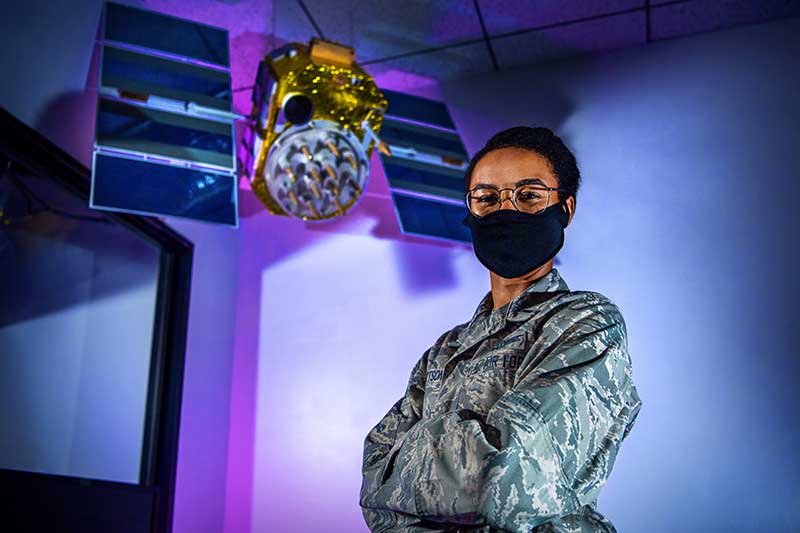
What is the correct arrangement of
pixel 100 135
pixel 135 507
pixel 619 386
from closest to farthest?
pixel 619 386 → pixel 100 135 → pixel 135 507

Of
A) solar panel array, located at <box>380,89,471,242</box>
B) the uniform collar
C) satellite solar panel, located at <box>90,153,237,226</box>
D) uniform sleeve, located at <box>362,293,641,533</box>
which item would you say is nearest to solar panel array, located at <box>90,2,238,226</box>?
satellite solar panel, located at <box>90,153,237,226</box>

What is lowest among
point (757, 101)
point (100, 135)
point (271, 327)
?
point (271, 327)

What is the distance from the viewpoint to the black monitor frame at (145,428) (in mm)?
2084

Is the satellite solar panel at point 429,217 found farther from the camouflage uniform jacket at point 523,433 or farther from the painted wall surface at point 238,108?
the camouflage uniform jacket at point 523,433

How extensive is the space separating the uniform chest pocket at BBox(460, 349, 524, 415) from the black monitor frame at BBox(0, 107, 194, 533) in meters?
1.54

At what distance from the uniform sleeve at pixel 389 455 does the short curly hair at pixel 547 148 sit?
37 cm

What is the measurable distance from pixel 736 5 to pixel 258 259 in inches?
84.9

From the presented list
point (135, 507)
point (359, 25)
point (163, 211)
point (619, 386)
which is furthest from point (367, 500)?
point (359, 25)

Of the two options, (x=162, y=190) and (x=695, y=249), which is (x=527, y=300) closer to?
(x=162, y=190)

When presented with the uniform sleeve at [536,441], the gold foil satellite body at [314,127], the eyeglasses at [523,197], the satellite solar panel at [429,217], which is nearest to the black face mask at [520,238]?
the eyeglasses at [523,197]

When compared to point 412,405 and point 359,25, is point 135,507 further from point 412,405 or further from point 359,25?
point 359,25

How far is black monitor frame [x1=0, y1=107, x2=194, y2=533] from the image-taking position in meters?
2.08

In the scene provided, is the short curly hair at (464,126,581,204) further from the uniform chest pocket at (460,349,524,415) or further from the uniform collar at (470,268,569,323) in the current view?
the uniform chest pocket at (460,349,524,415)

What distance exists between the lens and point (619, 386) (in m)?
1.06
